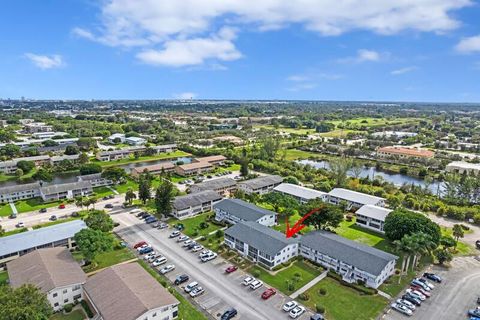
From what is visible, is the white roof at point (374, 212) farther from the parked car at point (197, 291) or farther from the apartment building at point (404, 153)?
the apartment building at point (404, 153)

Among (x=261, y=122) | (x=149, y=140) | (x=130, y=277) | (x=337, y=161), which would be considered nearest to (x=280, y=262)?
(x=130, y=277)

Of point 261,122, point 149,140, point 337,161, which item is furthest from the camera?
point 261,122

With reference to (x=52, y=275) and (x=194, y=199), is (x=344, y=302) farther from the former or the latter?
(x=194, y=199)

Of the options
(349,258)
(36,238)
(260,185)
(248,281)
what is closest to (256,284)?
(248,281)

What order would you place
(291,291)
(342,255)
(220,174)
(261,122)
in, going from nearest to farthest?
(291,291)
(342,255)
(220,174)
(261,122)

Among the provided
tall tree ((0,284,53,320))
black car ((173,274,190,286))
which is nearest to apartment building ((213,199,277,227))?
black car ((173,274,190,286))

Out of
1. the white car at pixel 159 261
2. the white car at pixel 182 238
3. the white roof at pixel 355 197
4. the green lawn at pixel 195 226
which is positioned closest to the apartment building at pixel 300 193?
the white roof at pixel 355 197

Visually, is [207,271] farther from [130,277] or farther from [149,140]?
[149,140]
